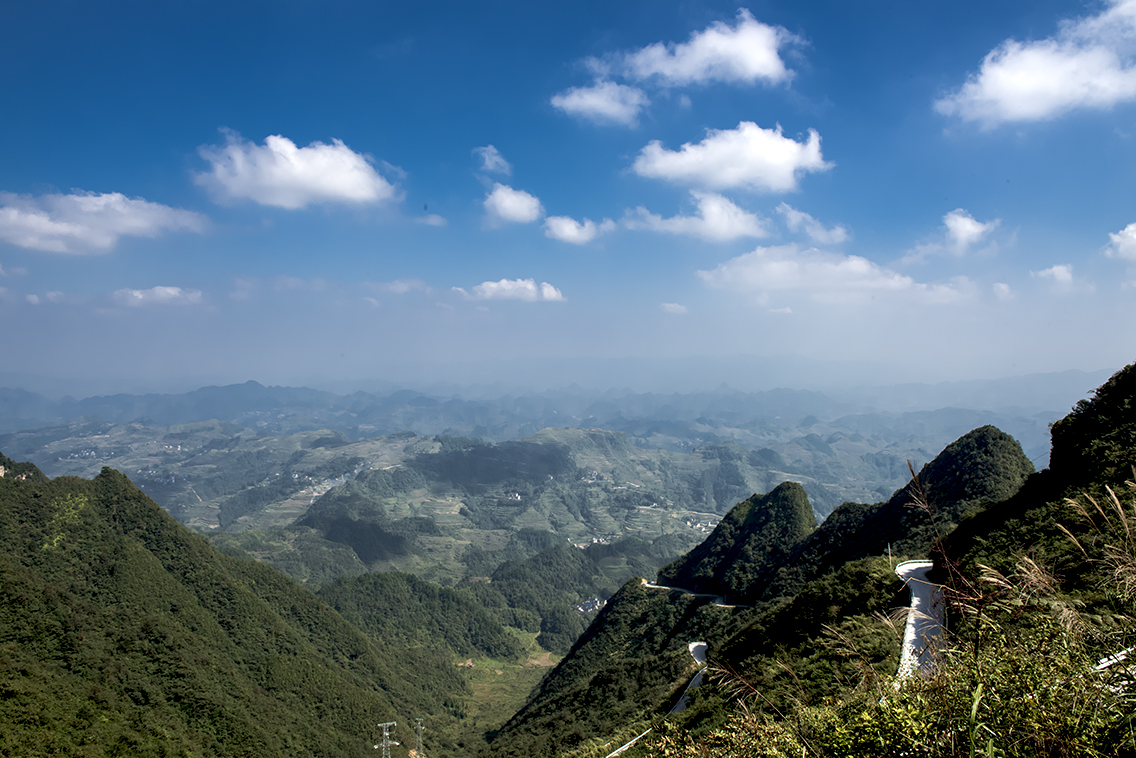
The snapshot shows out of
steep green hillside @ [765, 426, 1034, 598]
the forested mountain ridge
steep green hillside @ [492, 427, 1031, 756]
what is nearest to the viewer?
the forested mountain ridge

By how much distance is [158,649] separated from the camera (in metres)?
43.8

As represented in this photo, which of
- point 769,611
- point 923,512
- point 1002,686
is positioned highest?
point 1002,686

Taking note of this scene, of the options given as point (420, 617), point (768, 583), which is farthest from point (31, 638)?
point (420, 617)

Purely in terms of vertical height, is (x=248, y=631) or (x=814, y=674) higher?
(x=814, y=674)

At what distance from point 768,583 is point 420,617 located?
74.8 m

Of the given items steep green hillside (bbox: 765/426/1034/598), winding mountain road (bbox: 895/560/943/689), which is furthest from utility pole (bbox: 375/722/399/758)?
winding mountain road (bbox: 895/560/943/689)

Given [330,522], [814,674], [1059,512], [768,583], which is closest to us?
[814,674]

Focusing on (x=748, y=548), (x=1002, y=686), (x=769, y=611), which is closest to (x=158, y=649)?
(x=769, y=611)

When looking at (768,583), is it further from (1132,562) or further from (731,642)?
(1132,562)

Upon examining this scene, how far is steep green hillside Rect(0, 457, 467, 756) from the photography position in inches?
1328

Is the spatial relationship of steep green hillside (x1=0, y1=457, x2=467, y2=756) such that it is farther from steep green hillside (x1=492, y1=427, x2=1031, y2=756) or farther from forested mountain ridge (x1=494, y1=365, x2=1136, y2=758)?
forested mountain ridge (x1=494, y1=365, x2=1136, y2=758)

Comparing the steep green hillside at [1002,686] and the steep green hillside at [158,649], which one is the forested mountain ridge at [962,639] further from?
the steep green hillside at [158,649]

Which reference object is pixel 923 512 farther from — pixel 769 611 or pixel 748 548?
pixel 769 611

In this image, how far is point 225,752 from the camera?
3909 cm
